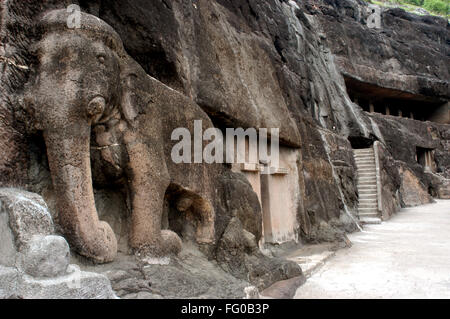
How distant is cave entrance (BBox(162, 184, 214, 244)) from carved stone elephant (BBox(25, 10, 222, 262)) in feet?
0.83

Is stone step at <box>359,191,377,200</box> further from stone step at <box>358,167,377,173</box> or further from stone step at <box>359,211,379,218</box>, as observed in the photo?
stone step at <box>358,167,377,173</box>

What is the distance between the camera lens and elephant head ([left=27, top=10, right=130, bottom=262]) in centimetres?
238

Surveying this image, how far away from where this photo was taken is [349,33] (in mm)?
20375

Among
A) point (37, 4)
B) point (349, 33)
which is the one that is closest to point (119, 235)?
point (37, 4)

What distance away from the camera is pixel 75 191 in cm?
238

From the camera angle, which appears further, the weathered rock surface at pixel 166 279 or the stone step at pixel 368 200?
the stone step at pixel 368 200

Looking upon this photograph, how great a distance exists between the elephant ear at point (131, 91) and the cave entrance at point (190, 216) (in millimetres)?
871

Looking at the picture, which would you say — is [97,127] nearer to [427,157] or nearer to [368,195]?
[368,195]

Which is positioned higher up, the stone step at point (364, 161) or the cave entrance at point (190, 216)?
the stone step at point (364, 161)

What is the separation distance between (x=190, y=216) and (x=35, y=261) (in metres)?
1.88

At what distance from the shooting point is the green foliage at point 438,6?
156ft

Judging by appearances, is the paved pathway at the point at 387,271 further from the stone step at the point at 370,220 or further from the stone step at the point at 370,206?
the stone step at the point at 370,206

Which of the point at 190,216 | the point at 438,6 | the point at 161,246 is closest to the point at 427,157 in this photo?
the point at 190,216

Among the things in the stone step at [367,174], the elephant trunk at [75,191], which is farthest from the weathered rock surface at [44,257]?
the stone step at [367,174]
